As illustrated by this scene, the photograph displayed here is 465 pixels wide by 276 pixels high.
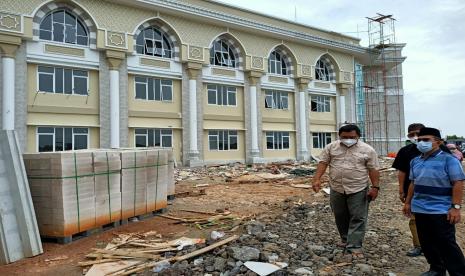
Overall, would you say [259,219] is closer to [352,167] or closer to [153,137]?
[352,167]

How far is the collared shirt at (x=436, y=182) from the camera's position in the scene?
14.2ft

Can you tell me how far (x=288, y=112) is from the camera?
28.7 meters

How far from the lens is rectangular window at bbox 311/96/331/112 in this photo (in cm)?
3047

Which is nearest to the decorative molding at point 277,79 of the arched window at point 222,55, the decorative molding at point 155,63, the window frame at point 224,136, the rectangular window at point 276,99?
the rectangular window at point 276,99

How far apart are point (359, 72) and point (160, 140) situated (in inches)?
769

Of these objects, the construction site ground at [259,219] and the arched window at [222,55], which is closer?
the construction site ground at [259,219]

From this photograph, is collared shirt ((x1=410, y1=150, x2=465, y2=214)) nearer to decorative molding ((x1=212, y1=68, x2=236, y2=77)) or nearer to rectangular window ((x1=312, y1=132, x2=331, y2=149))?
decorative molding ((x1=212, y1=68, x2=236, y2=77))

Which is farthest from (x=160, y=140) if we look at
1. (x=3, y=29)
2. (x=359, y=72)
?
(x=359, y=72)

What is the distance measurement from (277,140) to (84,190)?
2229cm

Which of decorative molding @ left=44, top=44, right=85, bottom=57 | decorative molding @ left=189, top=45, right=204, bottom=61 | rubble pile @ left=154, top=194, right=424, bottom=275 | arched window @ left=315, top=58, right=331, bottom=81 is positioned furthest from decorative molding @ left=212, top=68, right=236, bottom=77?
rubble pile @ left=154, top=194, right=424, bottom=275

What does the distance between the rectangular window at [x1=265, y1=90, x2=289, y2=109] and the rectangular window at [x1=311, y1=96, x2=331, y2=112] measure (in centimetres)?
273

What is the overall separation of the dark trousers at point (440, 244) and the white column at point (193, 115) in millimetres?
19099

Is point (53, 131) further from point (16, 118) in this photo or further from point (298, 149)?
point (298, 149)

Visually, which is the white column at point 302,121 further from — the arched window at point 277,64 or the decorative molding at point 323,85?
the arched window at point 277,64
